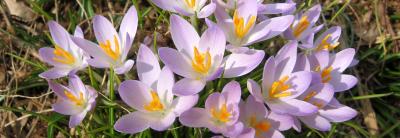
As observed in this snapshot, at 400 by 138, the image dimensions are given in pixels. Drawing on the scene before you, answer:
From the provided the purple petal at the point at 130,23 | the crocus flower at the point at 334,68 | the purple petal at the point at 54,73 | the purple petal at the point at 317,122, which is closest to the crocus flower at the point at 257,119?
the purple petal at the point at 317,122

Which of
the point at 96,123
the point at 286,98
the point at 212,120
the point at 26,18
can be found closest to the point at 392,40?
the point at 286,98

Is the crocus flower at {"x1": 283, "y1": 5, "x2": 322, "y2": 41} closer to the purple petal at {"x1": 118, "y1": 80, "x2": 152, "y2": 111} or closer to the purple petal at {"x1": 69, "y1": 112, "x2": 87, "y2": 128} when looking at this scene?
the purple petal at {"x1": 118, "y1": 80, "x2": 152, "y2": 111}

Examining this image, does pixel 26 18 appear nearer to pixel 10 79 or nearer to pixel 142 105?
pixel 10 79

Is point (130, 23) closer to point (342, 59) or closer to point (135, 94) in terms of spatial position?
point (135, 94)

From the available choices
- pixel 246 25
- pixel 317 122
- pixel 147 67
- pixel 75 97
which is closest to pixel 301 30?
pixel 246 25

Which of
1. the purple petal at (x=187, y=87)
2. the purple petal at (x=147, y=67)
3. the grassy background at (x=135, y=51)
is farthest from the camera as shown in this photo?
the grassy background at (x=135, y=51)

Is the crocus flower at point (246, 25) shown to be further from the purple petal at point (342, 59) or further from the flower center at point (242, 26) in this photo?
the purple petal at point (342, 59)

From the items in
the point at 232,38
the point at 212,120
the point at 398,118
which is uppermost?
the point at 232,38
